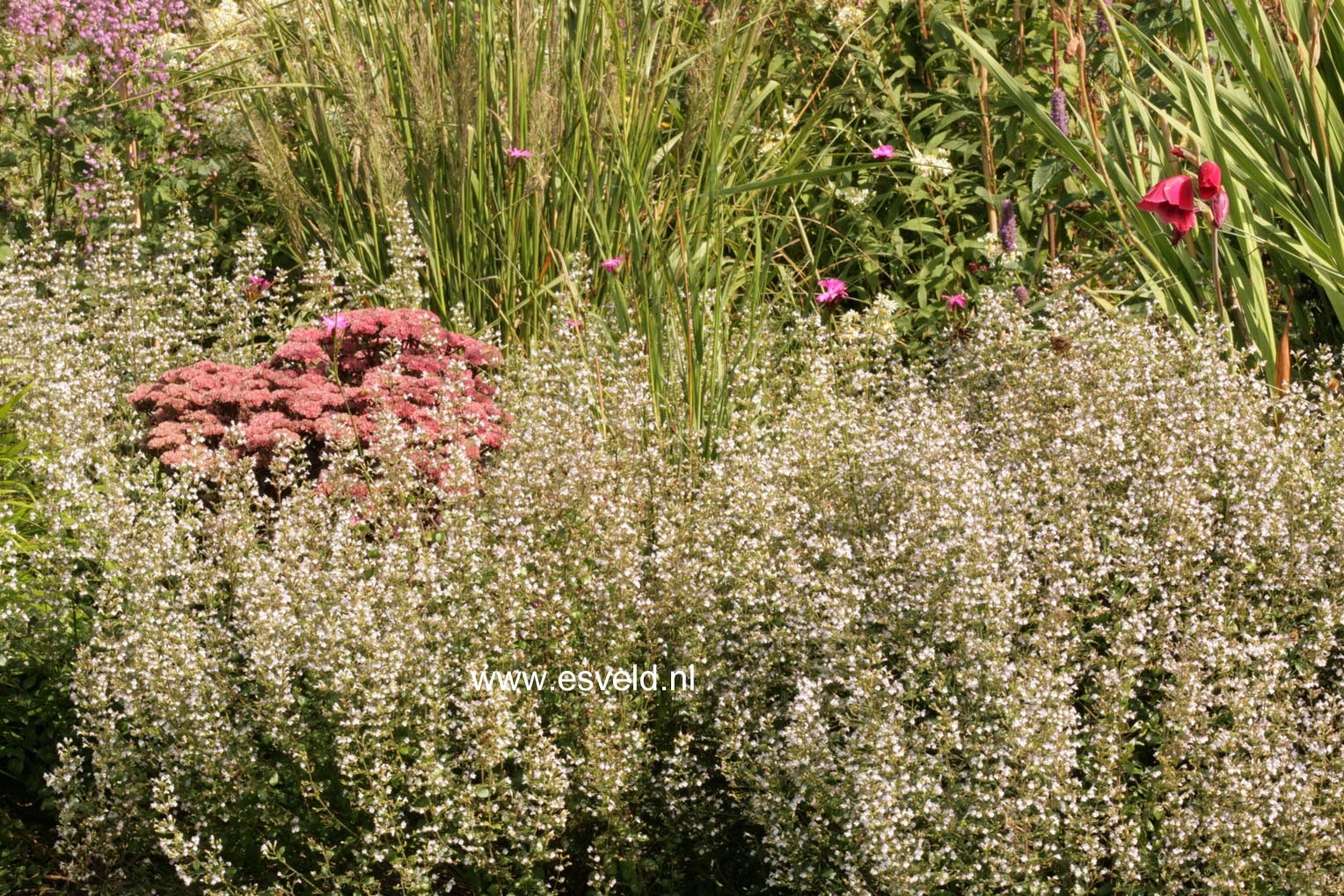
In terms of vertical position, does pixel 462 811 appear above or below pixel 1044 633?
below

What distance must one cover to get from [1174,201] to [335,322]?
2.62 m

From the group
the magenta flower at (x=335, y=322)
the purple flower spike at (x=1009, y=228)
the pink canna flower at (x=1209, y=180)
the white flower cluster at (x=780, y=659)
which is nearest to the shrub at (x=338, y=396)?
the magenta flower at (x=335, y=322)

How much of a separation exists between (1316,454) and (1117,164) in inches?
70.9

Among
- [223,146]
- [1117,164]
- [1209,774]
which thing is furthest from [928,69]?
[1209,774]

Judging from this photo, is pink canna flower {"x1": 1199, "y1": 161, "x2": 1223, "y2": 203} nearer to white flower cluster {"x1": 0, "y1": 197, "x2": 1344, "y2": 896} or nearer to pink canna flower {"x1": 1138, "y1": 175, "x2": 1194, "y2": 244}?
pink canna flower {"x1": 1138, "y1": 175, "x2": 1194, "y2": 244}

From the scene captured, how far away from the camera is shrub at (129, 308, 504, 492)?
13.3ft

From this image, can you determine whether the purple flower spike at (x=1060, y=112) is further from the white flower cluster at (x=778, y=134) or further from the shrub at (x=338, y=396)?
the shrub at (x=338, y=396)

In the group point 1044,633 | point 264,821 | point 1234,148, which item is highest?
point 1234,148

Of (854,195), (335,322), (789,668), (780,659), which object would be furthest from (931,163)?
(780,659)

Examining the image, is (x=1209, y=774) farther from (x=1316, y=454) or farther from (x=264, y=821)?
(x=264, y=821)

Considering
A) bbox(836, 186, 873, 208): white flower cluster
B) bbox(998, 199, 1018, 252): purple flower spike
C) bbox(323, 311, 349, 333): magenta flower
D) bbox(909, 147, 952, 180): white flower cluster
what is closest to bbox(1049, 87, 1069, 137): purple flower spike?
bbox(998, 199, 1018, 252): purple flower spike

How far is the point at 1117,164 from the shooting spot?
16.0 feet

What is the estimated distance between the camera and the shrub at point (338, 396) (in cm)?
405

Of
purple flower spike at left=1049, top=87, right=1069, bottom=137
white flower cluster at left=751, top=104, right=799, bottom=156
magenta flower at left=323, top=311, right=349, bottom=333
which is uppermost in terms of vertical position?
purple flower spike at left=1049, top=87, right=1069, bottom=137
